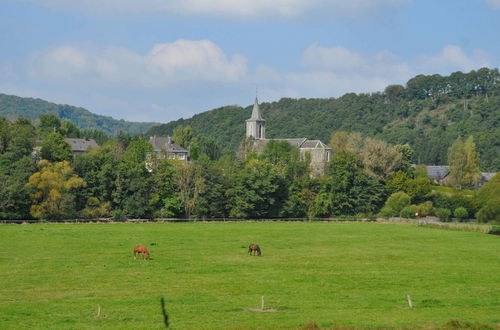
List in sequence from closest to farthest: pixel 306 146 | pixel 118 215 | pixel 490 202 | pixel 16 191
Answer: pixel 16 191 → pixel 118 215 → pixel 490 202 → pixel 306 146

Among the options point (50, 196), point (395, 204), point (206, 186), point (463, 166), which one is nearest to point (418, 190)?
point (395, 204)

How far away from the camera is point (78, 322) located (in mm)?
24750

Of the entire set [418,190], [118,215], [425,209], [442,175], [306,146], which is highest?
[306,146]

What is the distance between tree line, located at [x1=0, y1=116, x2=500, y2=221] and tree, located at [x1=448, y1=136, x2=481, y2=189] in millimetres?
19861

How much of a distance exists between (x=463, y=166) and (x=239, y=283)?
350 feet

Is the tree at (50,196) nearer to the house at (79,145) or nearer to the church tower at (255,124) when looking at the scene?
the house at (79,145)

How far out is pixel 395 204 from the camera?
3967 inches

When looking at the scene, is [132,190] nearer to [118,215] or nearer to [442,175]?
[118,215]

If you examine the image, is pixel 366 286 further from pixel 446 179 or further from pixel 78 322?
pixel 446 179

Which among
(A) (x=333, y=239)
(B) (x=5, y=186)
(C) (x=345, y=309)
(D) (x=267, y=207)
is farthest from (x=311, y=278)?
(D) (x=267, y=207)

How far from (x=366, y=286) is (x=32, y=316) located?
51.9 feet

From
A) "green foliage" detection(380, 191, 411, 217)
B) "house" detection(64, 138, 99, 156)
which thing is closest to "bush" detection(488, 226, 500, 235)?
"green foliage" detection(380, 191, 411, 217)

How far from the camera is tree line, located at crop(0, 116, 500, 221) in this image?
8524 centimetres

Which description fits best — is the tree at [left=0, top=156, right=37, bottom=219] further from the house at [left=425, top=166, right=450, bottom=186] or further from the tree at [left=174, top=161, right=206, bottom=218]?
the house at [left=425, top=166, right=450, bottom=186]
